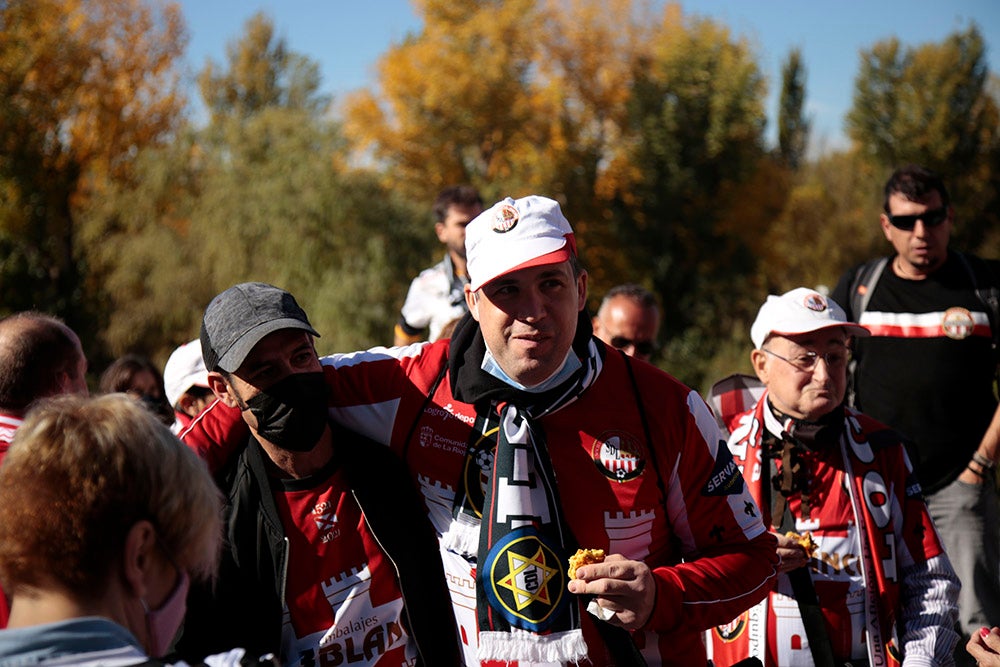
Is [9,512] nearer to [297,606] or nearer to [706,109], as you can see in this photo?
[297,606]

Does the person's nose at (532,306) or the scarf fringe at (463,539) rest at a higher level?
the person's nose at (532,306)

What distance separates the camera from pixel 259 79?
51.1 meters

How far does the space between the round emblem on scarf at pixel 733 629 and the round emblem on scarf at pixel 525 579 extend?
118cm

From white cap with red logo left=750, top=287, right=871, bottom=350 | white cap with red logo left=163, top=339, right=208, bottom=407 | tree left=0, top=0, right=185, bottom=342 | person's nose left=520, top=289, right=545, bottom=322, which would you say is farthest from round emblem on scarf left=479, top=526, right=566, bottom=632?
tree left=0, top=0, right=185, bottom=342

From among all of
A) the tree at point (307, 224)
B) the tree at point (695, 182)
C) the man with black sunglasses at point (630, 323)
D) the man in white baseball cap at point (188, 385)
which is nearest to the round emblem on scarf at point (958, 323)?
the man with black sunglasses at point (630, 323)

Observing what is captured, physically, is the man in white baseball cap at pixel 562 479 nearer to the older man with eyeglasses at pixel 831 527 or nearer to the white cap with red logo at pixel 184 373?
the older man with eyeglasses at pixel 831 527

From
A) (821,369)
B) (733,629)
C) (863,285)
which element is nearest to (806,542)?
(733,629)

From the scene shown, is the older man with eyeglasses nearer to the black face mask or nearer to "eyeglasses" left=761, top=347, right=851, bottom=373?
"eyeglasses" left=761, top=347, right=851, bottom=373

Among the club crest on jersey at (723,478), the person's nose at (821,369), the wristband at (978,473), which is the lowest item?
the wristband at (978,473)

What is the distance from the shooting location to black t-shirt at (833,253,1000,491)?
5.75 meters

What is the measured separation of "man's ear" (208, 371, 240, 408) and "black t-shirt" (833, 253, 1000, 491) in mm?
3933

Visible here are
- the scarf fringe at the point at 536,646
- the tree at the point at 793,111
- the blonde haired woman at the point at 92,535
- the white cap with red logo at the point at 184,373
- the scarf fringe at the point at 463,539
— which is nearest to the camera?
the blonde haired woman at the point at 92,535

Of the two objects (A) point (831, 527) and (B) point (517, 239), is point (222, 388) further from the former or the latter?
(A) point (831, 527)

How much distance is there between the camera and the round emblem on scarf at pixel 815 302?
388cm
